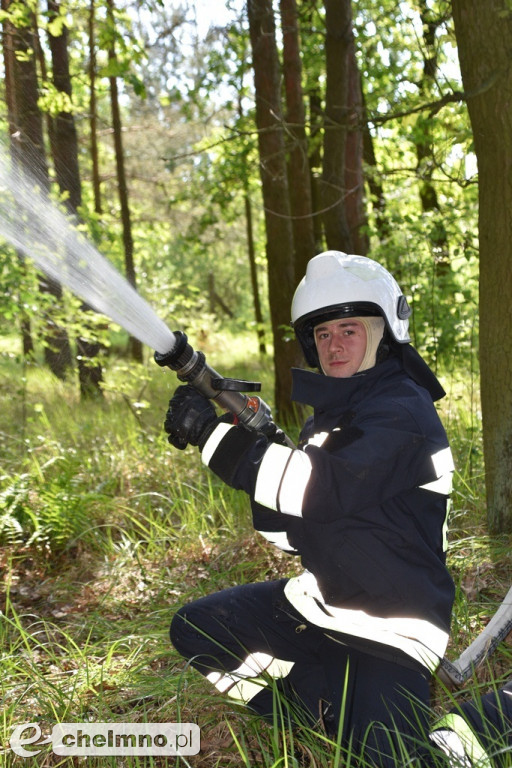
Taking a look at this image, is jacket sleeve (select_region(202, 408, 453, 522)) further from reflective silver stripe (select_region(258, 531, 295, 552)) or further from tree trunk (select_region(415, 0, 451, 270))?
tree trunk (select_region(415, 0, 451, 270))

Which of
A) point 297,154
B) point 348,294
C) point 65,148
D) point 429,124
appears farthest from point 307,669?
point 65,148

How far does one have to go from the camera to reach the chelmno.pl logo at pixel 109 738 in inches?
105

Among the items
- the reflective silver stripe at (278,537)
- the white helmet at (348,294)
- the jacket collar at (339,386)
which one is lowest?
the reflective silver stripe at (278,537)

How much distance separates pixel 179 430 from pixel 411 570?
97 cm

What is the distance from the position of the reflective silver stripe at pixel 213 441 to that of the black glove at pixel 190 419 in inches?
0.9

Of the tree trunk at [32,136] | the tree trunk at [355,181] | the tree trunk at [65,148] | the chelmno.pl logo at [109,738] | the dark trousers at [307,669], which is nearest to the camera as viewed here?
the dark trousers at [307,669]

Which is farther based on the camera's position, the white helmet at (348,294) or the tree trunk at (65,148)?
the tree trunk at (65,148)

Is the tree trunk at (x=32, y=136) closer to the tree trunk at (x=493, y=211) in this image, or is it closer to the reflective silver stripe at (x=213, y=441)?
the tree trunk at (x=493, y=211)

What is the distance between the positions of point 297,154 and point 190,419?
6172mm

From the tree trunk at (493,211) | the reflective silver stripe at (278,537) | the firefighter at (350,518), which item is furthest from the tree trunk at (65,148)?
the firefighter at (350,518)

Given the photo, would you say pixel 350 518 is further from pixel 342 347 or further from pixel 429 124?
pixel 429 124

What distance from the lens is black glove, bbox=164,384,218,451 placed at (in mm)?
2678

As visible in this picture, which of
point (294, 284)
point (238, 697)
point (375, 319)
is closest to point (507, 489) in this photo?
point (375, 319)

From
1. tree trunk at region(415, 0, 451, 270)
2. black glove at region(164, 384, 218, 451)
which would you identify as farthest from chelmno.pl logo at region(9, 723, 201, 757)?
tree trunk at region(415, 0, 451, 270)
